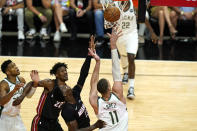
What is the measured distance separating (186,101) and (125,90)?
108 cm

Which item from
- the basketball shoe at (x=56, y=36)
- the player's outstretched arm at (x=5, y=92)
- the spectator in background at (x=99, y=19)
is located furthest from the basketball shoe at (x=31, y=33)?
the player's outstretched arm at (x=5, y=92)

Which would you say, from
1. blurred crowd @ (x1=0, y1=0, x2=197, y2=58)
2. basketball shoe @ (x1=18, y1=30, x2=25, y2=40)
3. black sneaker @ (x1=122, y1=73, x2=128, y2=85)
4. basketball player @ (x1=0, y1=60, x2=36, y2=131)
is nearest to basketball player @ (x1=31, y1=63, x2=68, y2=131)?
basketball player @ (x1=0, y1=60, x2=36, y2=131)

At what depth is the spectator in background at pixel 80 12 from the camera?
1076cm

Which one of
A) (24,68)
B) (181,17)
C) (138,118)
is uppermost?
(181,17)

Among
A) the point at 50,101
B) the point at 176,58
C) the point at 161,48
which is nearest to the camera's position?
the point at 50,101

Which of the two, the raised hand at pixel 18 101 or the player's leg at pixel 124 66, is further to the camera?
the player's leg at pixel 124 66

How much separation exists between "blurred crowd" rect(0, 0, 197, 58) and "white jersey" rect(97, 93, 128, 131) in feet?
19.8

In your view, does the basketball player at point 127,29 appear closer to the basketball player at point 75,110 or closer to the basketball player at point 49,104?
the basketball player at point 75,110

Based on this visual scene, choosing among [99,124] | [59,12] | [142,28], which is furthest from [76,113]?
[142,28]

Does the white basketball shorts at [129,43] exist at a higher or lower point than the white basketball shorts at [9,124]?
higher

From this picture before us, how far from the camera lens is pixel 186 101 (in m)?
7.32

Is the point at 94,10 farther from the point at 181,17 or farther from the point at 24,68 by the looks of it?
the point at 24,68

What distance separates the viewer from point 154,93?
25.0ft

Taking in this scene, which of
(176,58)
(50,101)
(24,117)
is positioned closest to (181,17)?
(176,58)
